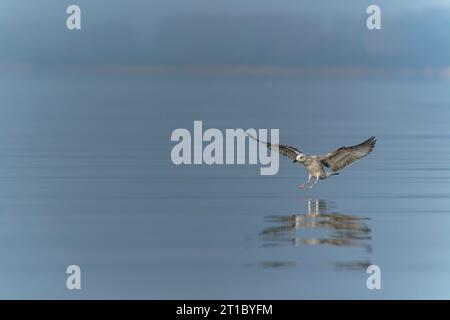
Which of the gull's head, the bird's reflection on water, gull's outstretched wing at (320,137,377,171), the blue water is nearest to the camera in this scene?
the blue water

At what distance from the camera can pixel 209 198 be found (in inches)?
784

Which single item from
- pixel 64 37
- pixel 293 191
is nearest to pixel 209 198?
pixel 293 191

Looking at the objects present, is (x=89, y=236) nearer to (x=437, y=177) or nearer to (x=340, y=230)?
(x=340, y=230)

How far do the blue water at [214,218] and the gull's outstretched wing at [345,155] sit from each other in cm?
46

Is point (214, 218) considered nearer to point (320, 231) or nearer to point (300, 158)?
point (320, 231)

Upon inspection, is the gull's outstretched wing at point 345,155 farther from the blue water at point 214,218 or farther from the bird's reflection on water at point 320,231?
the bird's reflection on water at point 320,231

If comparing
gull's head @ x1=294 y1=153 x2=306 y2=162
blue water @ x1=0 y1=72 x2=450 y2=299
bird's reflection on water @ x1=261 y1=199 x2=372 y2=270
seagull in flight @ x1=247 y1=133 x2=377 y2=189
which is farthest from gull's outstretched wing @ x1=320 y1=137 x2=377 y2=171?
bird's reflection on water @ x1=261 y1=199 x2=372 y2=270

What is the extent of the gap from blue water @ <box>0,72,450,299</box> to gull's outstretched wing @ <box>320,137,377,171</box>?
0.46 m

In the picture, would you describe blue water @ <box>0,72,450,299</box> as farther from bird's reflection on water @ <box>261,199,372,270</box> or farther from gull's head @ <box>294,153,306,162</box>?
→ gull's head @ <box>294,153,306,162</box>

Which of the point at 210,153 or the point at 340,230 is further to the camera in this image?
the point at 210,153

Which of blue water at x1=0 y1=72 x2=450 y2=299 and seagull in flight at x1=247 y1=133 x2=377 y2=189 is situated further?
seagull in flight at x1=247 y1=133 x2=377 y2=189

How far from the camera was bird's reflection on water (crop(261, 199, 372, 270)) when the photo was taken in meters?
16.5
